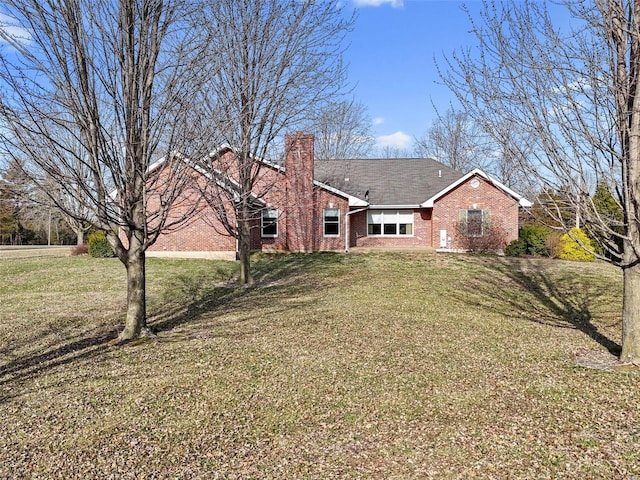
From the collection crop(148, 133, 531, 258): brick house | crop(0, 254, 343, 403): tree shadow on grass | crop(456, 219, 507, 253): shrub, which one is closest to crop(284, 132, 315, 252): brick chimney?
crop(148, 133, 531, 258): brick house

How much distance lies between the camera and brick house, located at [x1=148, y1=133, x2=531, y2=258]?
799 inches

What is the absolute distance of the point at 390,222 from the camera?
24328 mm

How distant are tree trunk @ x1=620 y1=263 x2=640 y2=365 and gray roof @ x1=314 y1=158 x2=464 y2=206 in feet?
57.7

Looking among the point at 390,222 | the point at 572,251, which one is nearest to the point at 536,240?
the point at 572,251

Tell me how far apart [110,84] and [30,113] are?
120 cm

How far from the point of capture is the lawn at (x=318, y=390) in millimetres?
3816

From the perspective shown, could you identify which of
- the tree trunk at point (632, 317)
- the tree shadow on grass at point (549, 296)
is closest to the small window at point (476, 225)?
the tree shadow on grass at point (549, 296)

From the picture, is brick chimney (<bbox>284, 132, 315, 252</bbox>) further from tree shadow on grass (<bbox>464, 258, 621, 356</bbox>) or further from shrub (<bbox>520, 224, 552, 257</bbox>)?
shrub (<bbox>520, 224, 552, 257</bbox>)

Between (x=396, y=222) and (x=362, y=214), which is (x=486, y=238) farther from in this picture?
(x=362, y=214)

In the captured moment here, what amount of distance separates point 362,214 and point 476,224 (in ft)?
19.1

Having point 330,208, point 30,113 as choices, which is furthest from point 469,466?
point 330,208

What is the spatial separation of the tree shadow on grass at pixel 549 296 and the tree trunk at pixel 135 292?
7413 mm

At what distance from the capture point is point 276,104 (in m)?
12.2

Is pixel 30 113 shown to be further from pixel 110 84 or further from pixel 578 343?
pixel 578 343
